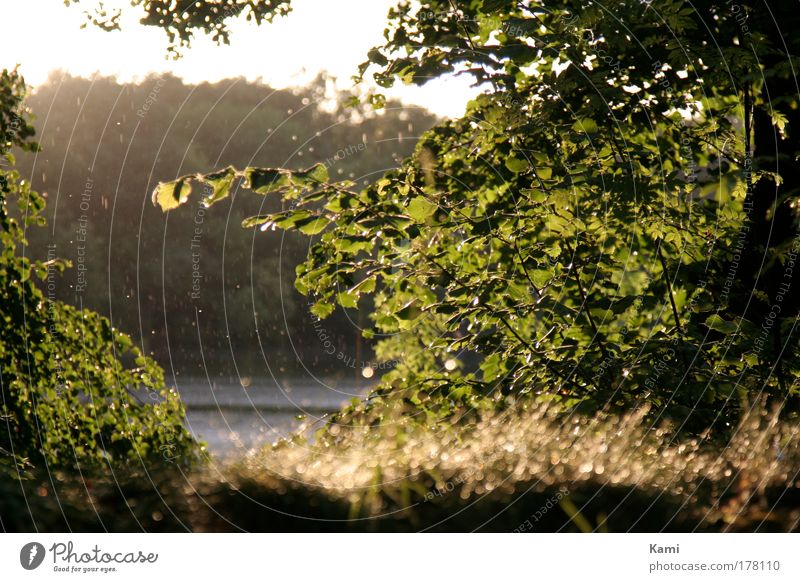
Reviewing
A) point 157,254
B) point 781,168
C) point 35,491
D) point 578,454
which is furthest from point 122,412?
point 157,254

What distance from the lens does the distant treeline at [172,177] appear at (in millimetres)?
30641

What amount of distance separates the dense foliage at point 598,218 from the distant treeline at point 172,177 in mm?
22517

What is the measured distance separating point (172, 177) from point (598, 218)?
Result: 28550 mm

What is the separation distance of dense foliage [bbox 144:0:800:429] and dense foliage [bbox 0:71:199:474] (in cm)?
221

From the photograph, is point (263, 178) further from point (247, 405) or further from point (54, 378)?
point (247, 405)

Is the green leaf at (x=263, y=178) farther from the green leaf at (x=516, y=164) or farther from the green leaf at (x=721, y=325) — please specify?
the green leaf at (x=721, y=325)

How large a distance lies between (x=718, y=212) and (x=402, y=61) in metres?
2.44

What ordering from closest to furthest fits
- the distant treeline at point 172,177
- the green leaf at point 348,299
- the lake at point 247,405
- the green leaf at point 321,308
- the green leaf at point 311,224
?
the green leaf at point 311,224 → the green leaf at point 348,299 → the green leaf at point 321,308 → the lake at point 247,405 → the distant treeline at point 172,177

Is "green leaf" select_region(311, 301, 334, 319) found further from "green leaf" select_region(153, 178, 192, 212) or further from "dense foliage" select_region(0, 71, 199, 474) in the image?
"green leaf" select_region(153, 178, 192, 212)

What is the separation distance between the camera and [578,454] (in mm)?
4059

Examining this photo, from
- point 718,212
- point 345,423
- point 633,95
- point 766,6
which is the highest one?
point 766,6

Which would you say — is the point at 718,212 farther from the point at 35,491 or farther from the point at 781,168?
the point at 35,491
